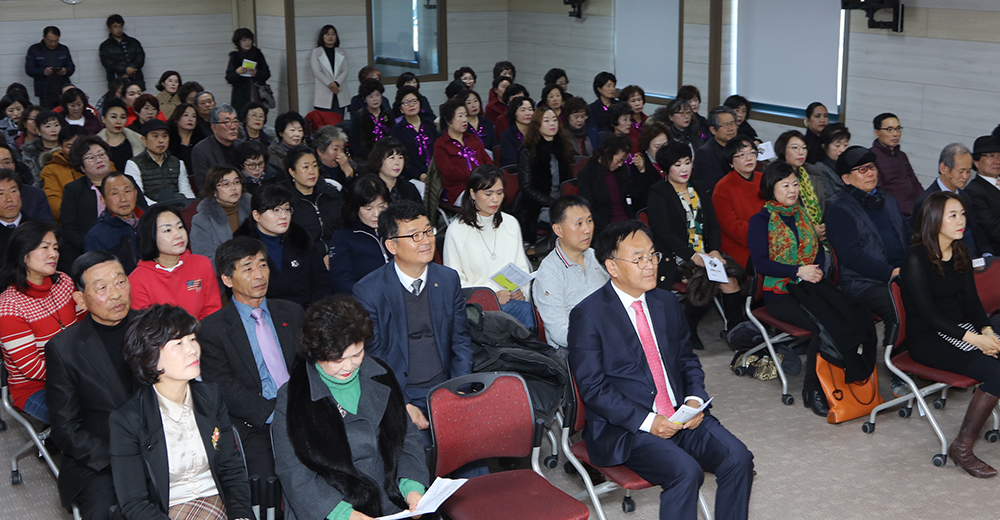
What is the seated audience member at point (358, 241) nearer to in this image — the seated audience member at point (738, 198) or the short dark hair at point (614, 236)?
the short dark hair at point (614, 236)

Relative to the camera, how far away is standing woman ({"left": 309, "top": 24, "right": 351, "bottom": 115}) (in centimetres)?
1160

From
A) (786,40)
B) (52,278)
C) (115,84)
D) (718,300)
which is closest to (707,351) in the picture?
(718,300)

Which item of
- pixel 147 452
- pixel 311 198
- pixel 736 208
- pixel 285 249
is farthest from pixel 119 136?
pixel 147 452

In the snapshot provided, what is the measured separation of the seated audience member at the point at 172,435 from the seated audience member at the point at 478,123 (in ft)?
17.5

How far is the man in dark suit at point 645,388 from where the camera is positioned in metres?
3.48

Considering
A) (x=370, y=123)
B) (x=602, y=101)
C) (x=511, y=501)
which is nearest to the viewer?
(x=511, y=501)

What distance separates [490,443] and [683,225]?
9.48 ft

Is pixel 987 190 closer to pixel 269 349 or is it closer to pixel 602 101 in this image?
pixel 602 101

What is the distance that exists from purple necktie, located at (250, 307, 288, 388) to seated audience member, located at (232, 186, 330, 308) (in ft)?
3.09

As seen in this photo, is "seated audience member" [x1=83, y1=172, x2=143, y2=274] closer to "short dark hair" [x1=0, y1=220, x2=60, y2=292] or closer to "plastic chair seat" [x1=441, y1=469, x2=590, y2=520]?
"short dark hair" [x1=0, y1=220, x2=60, y2=292]

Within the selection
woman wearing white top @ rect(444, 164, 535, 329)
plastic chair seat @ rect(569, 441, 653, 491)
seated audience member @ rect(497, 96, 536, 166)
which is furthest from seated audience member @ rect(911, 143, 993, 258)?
plastic chair seat @ rect(569, 441, 653, 491)

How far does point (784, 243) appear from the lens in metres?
5.32

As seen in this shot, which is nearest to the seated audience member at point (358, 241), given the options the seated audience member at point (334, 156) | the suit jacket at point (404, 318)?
the suit jacket at point (404, 318)

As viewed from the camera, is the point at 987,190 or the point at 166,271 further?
the point at 987,190
